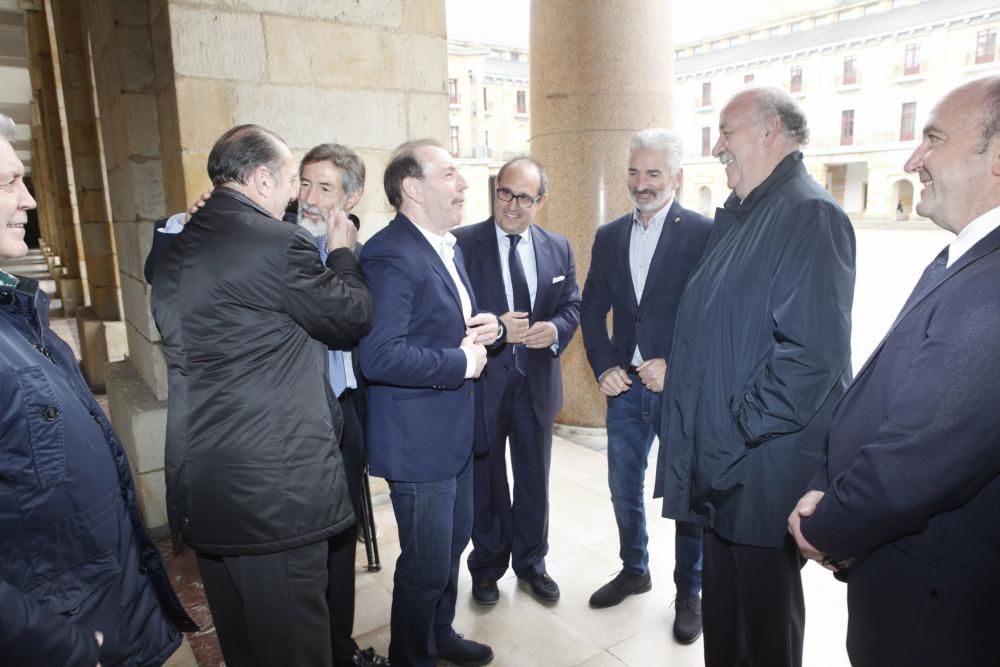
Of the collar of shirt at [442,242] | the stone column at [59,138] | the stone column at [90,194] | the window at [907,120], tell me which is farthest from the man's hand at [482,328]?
the stone column at [59,138]

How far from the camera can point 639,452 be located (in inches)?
118

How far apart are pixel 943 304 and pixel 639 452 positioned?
1.78m

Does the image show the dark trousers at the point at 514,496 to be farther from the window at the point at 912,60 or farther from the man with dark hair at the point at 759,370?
the window at the point at 912,60

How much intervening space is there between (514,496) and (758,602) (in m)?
1.27

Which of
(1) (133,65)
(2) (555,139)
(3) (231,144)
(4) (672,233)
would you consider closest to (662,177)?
(4) (672,233)

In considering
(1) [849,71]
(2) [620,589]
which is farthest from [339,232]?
(1) [849,71]

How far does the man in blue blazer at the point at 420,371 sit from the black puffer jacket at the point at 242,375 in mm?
277

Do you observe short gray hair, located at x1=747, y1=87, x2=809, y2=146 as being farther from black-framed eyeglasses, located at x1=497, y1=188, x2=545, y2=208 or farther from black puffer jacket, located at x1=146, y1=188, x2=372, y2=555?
black puffer jacket, located at x1=146, y1=188, x2=372, y2=555

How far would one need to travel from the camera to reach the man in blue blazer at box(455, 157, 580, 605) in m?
2.93

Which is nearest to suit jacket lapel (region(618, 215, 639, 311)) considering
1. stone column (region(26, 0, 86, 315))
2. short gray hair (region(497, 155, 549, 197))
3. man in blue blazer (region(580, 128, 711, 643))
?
man in blue blazer (region(580, 128, 711, 643))

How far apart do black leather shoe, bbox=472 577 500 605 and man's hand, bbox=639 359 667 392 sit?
48.8 inches

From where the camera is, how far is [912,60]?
22.7ft

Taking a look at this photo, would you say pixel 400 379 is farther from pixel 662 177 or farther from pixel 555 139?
pixel 555 139

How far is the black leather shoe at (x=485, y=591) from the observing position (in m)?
2.96
